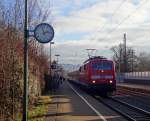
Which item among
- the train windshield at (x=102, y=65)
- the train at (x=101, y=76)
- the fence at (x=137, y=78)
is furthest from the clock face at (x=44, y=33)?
the fence at (x=137, y=78)

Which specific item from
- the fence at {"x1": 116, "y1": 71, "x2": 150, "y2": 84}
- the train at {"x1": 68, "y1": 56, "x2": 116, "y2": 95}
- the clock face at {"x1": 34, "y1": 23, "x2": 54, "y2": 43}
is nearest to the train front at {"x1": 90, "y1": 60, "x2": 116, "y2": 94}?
the train at {"x1": 68, "y1": 56, "x2": 116, "y2": 95}

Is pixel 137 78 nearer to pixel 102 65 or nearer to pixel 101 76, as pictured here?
pixel 102 65

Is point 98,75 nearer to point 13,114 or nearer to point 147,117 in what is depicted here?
point 147,117

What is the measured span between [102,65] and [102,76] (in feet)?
3.62

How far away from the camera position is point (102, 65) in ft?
140

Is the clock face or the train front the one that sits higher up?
the clock face

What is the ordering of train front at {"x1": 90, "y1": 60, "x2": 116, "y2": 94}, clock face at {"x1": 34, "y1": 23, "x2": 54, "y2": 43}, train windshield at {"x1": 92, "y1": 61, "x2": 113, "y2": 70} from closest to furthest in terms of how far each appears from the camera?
clock face at {"x1": 34, "y1": 23, "x2": 54, "y2": 43}
train front at {"x1": 90, "y1": 60, "x2": 116, "y2": 94}
train windshield at {"x1": 92, "y1": 61, "x2": 113, "y2": 70}

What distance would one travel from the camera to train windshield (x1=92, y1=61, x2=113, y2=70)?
42625 mm

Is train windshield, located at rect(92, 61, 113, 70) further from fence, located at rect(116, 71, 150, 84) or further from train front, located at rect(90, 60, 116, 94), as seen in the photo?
fence, located at rect(116, 71, 150, 84)

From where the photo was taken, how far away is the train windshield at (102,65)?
1678 inches

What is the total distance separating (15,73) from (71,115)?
19.6ft

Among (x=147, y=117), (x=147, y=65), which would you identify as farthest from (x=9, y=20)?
(x=147, y=65)

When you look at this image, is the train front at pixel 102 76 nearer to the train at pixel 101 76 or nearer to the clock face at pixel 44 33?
the train at pixel 101 76

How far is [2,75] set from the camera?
1591 centimetres
